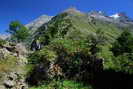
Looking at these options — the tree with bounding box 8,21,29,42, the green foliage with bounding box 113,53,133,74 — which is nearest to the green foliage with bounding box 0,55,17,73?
the green foliage with bounding box 113,53,133,74

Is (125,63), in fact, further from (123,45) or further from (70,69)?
(123,45)

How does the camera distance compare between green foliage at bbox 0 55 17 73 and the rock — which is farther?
green foliage at bbox 0 55 17 73

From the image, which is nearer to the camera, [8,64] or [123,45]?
[8,64]

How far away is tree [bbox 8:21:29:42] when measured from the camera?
7212 cm

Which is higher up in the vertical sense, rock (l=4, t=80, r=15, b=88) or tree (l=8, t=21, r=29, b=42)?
tree (l=8, t=21, r=29, b=42)

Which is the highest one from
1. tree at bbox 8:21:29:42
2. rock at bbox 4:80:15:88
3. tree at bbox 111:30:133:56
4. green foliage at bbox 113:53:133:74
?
tree at bbox 8:21:29:42

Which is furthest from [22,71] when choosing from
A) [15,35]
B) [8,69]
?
[15,35]

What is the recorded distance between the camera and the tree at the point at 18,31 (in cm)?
7212

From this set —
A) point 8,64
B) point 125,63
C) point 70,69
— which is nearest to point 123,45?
point 125,63

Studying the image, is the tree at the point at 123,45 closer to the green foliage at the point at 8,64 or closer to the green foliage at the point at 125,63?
the green foliage at the point at 125,63

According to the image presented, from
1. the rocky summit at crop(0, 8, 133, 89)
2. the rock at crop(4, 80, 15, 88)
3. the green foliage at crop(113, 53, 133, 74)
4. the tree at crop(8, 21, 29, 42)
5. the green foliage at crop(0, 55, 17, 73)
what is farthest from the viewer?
the tree at crop(8, 21, 29, 42)

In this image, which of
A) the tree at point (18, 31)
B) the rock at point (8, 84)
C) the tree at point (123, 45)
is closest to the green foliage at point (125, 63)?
the tree at point (123, 45)

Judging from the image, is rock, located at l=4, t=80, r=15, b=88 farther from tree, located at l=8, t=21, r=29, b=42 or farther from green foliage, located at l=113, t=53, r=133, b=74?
tree, located at l=8, t=21, r=29, b=42

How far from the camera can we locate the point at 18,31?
7219 cm
